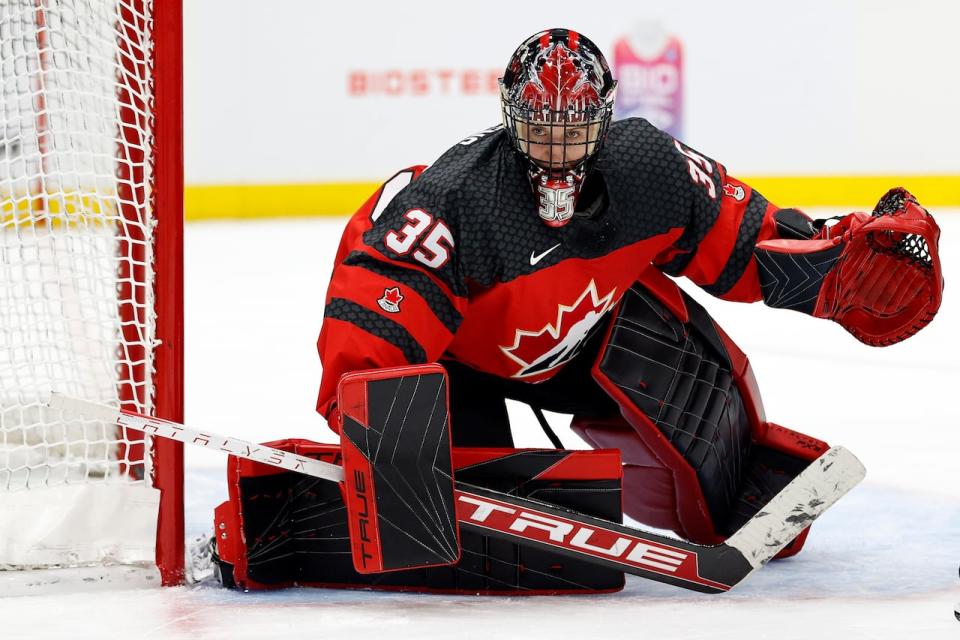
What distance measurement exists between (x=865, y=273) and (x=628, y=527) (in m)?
0.57

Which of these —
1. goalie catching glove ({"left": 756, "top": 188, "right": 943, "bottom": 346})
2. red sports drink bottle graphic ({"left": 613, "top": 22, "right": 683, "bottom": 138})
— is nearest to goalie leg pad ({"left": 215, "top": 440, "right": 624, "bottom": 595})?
goalie catching glove ({"left": 756, "top": 188, "right": 943, "bottom": 346})

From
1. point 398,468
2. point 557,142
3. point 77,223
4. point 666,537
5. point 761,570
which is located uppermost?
point 557,142

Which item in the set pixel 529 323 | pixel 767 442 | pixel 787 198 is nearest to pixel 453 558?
pixel 529 323

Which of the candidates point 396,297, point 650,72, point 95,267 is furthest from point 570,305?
point 650,72

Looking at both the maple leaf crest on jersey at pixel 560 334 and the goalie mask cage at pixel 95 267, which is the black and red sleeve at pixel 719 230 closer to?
the maple leaf crest on jersey at pixel 560 334

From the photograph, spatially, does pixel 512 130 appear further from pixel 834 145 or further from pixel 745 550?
pixel 834 145

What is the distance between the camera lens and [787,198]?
691 cm

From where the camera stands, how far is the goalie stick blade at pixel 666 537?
1.90 metres

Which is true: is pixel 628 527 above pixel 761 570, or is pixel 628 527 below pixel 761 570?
above

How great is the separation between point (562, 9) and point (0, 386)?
5135mm

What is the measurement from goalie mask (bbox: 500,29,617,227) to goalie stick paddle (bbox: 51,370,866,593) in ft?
1.39

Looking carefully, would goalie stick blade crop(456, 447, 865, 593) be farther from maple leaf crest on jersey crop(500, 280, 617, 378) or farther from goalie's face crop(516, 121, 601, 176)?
goalie's face crop(516, 121, 601, 176)

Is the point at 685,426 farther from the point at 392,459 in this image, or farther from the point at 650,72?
the point at 650,72

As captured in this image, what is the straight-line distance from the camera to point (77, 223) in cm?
229
